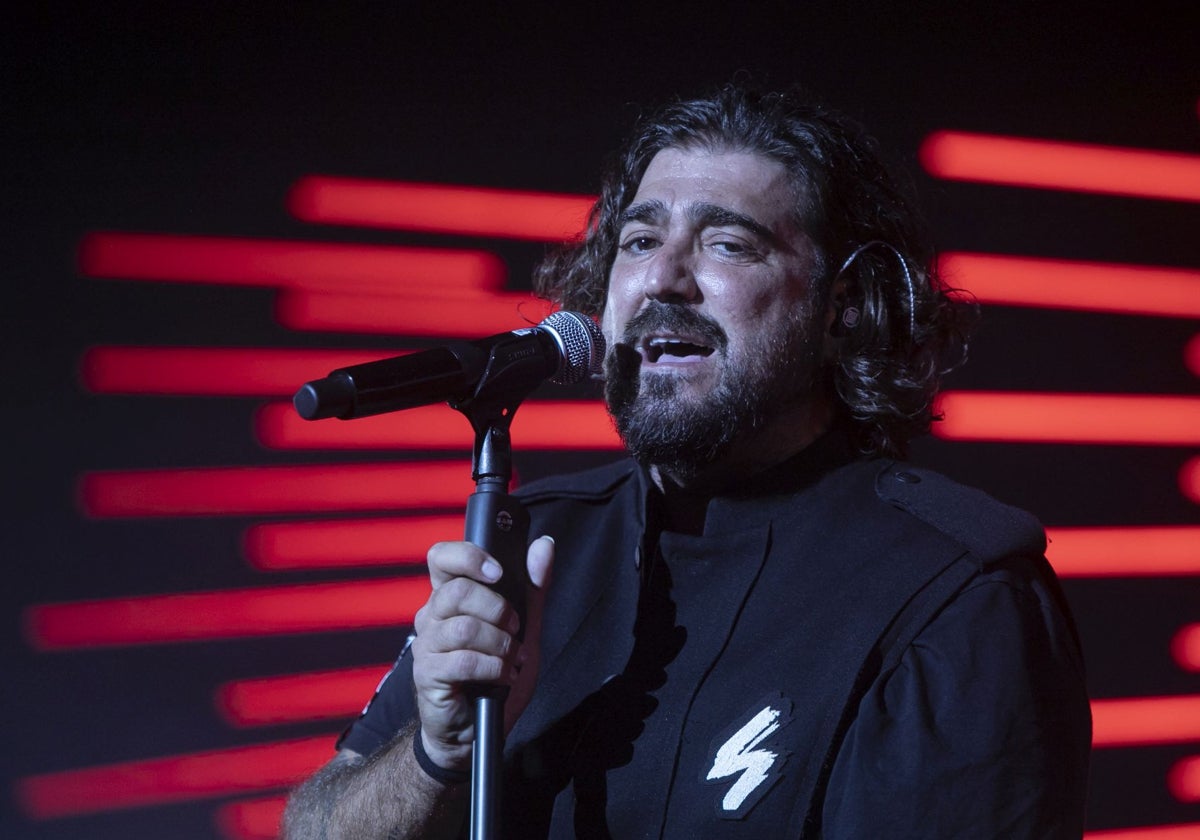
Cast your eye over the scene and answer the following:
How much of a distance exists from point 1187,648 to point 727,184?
1812 mm

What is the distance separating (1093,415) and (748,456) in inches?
54.6

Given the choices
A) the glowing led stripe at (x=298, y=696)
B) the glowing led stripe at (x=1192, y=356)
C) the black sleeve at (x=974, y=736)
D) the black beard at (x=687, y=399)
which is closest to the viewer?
the black sleeve at (x=974, y=736)

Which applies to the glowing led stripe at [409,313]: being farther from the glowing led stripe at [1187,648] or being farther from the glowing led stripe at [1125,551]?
the glowing led stripe at [1187,648]

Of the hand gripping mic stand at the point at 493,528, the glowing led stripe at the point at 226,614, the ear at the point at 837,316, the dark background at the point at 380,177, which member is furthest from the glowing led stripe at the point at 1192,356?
the hand gripping mic stand at the point at 493,528

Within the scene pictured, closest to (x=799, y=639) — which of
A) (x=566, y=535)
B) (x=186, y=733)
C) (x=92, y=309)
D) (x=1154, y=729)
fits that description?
(x=566, y=535)

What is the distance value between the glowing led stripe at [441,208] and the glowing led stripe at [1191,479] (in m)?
1.60

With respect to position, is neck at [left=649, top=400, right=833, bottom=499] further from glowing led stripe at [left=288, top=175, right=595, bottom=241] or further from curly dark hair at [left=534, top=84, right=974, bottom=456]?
glowing led stripe at [left=288, top=175, right=595, bottom=241]

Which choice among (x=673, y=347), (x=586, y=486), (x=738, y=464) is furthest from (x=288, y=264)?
(x=738, y=464)

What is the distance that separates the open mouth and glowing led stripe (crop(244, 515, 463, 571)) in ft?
2.82

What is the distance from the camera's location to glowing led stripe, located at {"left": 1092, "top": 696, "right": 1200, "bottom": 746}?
2.65 meters

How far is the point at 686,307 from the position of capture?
1614mm

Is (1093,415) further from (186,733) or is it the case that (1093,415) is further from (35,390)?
(35,390)

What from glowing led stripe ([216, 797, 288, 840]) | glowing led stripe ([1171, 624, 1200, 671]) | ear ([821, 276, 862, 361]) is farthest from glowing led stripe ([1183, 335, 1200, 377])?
glowing led stripe ([216, 797, 288, 840])

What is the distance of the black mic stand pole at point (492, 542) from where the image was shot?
1102mm
